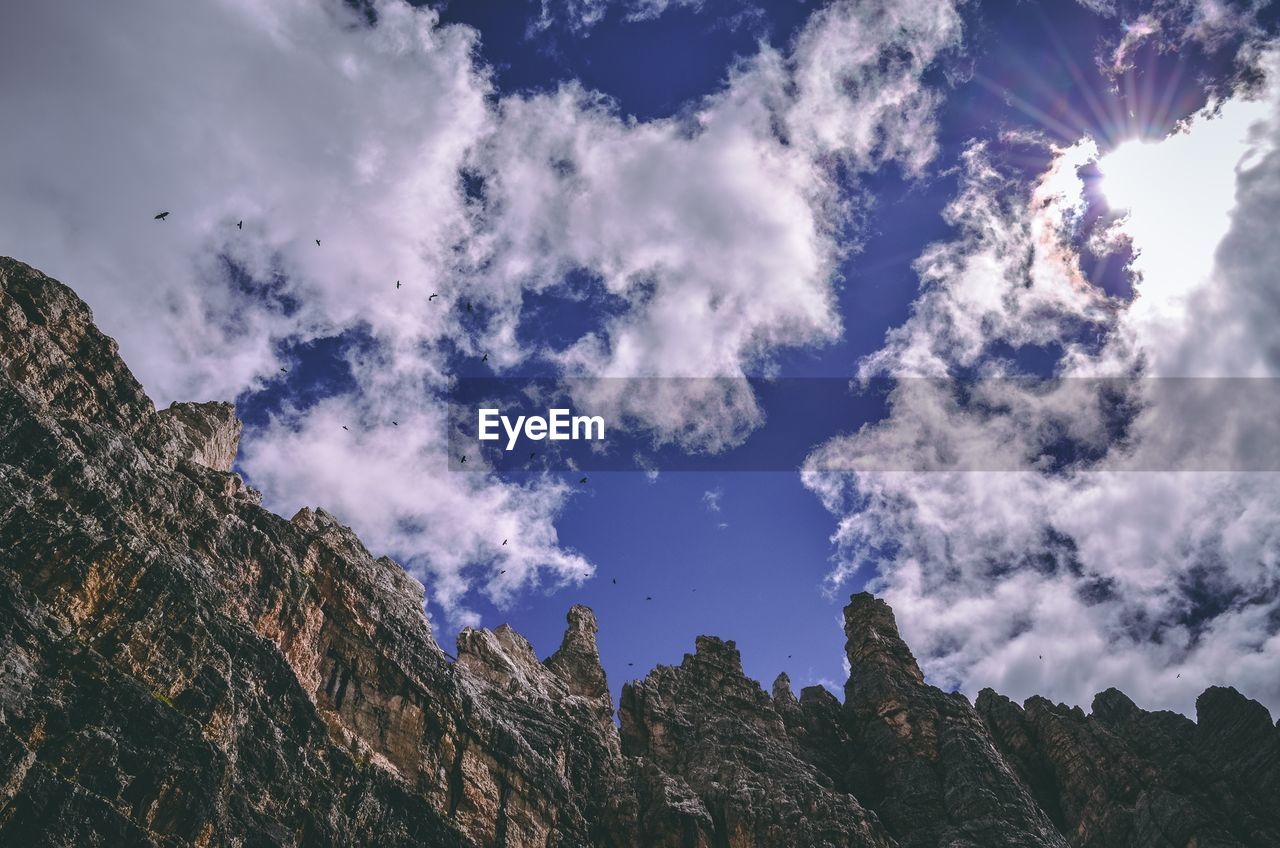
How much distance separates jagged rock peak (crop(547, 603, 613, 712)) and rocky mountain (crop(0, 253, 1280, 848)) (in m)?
0.52

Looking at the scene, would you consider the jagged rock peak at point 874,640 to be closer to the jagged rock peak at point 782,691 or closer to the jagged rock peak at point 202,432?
the jagged rock peak at point 782,691

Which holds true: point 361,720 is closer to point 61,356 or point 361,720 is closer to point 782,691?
point 61,356

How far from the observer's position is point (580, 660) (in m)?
120

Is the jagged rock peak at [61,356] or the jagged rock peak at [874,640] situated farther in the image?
the jagged rock peak at [874,640]

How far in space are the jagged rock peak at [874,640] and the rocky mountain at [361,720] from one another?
0.69 metres

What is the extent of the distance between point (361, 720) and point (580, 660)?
55.3 meters

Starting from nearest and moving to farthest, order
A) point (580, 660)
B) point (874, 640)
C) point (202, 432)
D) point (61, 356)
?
1. point (61, 356)
2. point (202, 432)
3. point (580, 660)
4. point (874, 640)

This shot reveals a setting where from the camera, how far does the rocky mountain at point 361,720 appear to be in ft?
140

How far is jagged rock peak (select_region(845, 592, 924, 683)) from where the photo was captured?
12850 cm

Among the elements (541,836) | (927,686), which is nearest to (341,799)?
(541,836)

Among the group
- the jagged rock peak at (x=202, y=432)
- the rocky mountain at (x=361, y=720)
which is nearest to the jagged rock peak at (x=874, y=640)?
the rocky mountain at (x=361, y=720)

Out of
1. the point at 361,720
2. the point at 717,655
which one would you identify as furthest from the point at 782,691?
the point at 361,720

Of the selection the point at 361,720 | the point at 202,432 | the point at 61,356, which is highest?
the point at 202,432

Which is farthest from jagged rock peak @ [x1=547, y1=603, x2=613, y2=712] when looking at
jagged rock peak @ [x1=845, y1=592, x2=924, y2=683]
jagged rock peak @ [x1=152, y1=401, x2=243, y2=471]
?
jagged rock peak @ [x1=152, y1=401, x2=243, y2=471]
